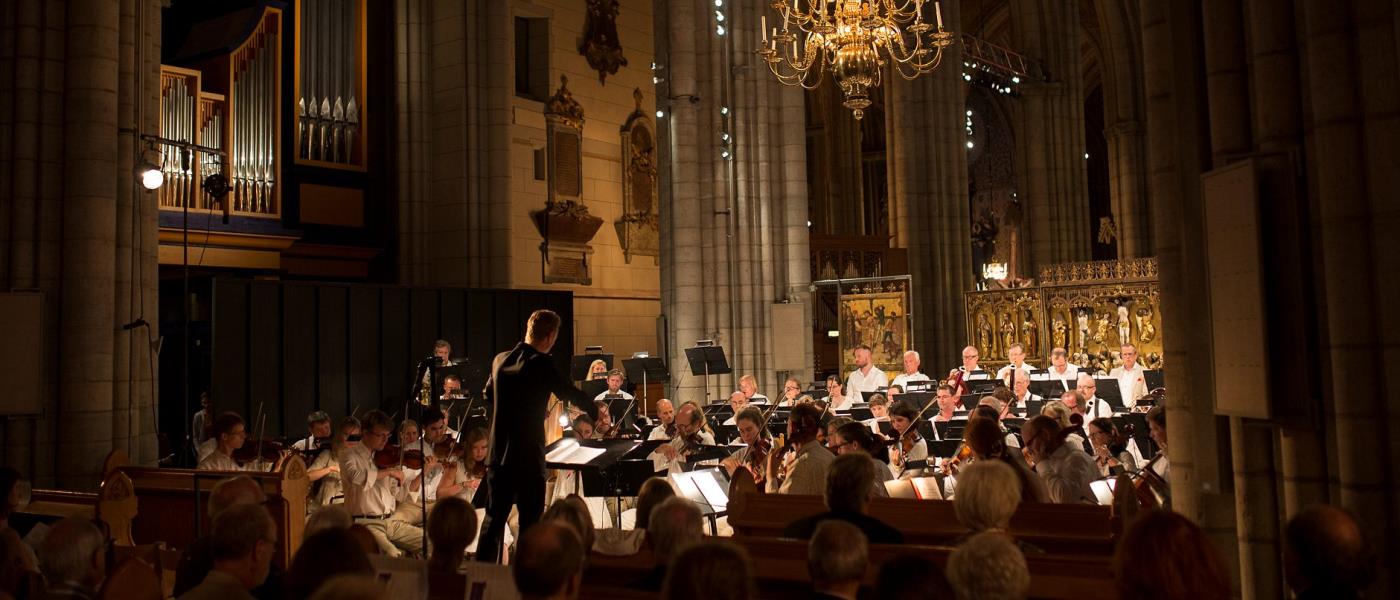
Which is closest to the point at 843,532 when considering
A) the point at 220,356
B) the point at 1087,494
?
the point at 1087,494

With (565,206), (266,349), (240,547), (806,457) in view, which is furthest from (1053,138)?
(240,547)

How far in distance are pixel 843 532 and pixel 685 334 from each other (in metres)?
12.0

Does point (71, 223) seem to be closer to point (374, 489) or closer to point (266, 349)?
point (374, 489)

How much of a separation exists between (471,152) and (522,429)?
1125 centimetres

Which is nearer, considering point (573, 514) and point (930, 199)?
point (573, 514)

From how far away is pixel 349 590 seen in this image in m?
2.49

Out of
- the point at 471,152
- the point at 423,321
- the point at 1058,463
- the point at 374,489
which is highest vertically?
the point at 471,152

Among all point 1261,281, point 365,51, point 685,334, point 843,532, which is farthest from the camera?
point 365,51

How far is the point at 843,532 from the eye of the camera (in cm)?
336

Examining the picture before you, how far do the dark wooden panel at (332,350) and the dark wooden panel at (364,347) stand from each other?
0.33ft

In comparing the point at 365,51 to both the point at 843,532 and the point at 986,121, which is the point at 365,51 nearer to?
the point at 843,532

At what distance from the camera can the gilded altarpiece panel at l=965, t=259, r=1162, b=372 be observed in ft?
54.4

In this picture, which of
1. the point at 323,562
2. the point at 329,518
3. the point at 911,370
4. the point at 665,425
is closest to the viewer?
the point at 323,562

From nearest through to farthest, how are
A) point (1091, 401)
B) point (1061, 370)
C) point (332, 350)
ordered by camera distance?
1. point (1091, 401)
2. point (1061, 370)
3. point (332, 350)
